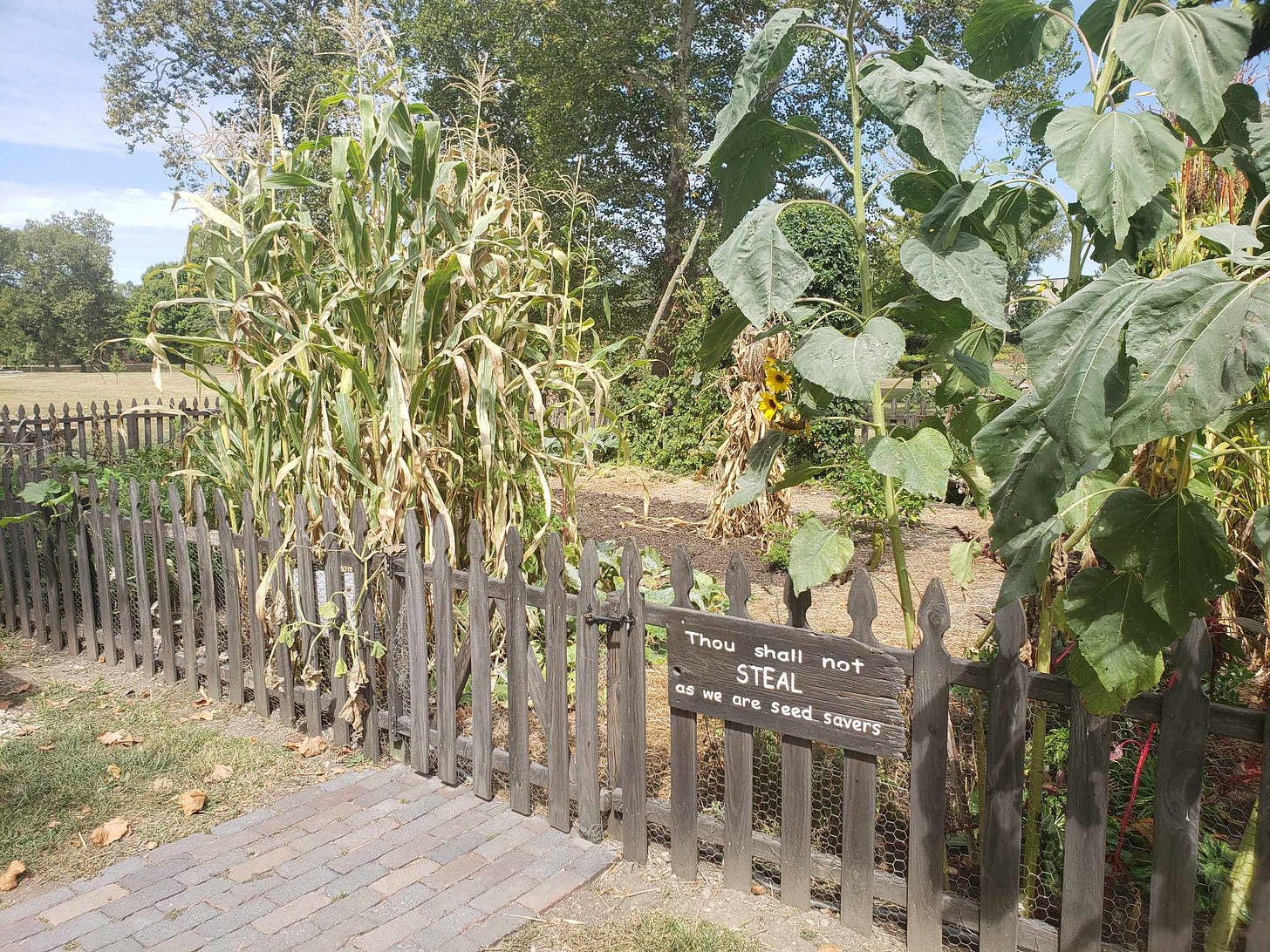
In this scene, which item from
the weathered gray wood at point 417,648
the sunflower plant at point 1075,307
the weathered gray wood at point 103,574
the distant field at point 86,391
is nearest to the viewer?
the sunflower plant at point 1075,307

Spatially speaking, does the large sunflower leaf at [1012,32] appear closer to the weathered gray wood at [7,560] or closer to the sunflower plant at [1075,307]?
the sunflower plant at [1075,307]

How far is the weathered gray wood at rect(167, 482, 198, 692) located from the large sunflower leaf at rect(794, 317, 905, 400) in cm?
325

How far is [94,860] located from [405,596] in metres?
1.32

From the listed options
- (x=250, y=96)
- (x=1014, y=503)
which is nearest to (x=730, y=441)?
(x=1014, y=503)

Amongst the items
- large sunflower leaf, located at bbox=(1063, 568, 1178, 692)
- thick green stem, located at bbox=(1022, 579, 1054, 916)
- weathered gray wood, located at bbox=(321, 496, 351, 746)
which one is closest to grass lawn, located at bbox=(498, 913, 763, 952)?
thick green stem, located at bbox=(1022, 579, 1054, 916)

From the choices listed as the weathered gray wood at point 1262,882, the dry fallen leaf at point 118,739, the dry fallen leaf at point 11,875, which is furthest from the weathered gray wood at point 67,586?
the weathered gray wood at point 1262,882

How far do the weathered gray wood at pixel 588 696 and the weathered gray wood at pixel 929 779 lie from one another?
1.03 metres

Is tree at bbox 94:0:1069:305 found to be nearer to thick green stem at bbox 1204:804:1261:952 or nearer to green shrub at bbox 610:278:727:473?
green shrub at bbox 610:278:727:473

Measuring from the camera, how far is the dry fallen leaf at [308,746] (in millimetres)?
3543

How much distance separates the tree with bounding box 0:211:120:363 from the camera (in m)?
62.3

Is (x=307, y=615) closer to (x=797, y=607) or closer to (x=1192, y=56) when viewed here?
(x=797, y=607)

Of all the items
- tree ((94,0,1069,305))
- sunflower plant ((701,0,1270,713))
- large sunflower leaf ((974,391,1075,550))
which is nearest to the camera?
sunflower plant ((701,0,1270,713))

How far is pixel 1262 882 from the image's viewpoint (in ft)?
5.95

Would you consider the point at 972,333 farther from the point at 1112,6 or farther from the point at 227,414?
the point at 227,414
